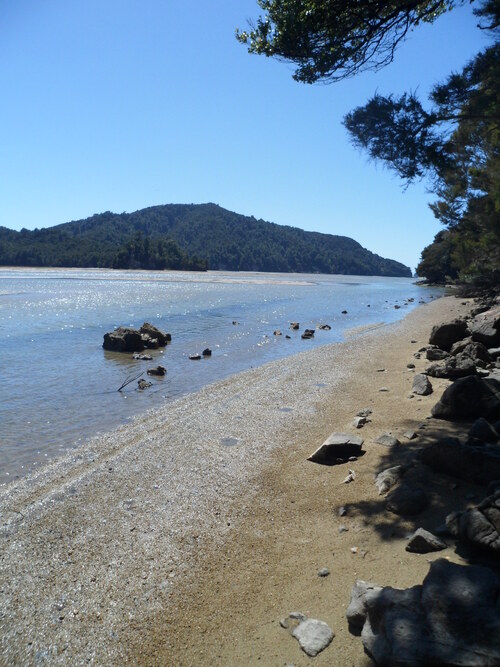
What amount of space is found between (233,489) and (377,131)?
24.6 ft

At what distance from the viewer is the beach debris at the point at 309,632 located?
11.9ft

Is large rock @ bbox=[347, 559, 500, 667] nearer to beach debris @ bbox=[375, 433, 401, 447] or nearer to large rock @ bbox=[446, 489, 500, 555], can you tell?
large rock @ bbox=[446, 489, 500, 555]

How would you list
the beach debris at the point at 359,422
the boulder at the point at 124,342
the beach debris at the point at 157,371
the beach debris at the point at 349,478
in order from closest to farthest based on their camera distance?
the beach debris at the point at 349,478 → the beach debris at the point at 359,422 → the beach debris at the point at 157,371 → the boulder at the point at 124,342

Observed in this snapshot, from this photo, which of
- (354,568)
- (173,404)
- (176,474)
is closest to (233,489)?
(176,474)

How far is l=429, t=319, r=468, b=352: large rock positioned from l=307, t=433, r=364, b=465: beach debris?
9113 mm

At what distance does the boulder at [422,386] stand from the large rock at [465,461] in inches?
173

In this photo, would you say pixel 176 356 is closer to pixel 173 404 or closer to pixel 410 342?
pixel 173 404

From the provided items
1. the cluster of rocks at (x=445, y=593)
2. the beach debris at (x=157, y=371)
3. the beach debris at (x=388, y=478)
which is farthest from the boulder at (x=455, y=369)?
the beach debris at (x=157, y=371)

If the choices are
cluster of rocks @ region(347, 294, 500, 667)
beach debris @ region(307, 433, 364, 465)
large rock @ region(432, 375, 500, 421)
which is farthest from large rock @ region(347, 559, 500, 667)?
large rock @ region(432, 375, 500, 421)

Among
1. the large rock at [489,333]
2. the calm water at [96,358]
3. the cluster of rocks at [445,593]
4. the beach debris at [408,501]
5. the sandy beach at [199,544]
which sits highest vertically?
the large rock at [489,333]

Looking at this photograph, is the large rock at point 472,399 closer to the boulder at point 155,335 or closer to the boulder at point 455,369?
the boulder at point 455,369

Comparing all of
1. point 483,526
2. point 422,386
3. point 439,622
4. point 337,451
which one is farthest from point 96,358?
point 439,622

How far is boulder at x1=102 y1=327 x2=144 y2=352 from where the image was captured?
1867cm

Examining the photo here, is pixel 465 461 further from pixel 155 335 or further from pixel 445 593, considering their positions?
pixel 155 335
